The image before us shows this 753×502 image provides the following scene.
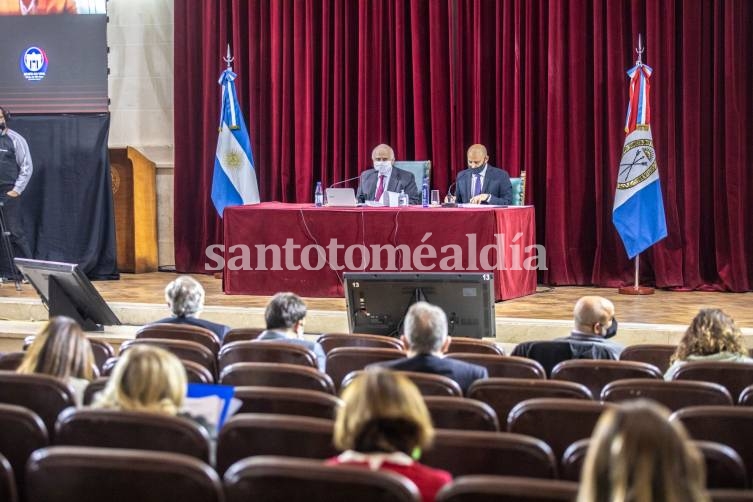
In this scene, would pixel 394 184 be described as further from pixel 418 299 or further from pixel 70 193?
pixel 418 299

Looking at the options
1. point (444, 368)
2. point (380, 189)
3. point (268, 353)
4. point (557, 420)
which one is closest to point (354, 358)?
point (268, 353)

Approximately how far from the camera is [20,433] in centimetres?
280

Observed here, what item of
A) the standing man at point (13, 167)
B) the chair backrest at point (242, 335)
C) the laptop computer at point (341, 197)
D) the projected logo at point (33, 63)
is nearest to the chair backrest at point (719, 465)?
the chair backrest at point (242, 335)

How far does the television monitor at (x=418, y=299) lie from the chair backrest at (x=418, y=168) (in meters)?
3.38

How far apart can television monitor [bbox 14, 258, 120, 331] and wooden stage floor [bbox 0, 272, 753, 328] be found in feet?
4.39

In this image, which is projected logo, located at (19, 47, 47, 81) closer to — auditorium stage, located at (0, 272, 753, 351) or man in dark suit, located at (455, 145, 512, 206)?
auditorium stage, located at (0, 272, 753, 351)

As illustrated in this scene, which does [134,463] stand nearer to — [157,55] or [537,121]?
[537,121]

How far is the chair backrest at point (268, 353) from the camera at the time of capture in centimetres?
417

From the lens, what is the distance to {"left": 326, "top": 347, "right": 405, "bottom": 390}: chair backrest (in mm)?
4125

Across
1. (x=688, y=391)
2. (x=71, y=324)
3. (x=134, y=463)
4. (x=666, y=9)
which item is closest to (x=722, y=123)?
(x=666, y=9)

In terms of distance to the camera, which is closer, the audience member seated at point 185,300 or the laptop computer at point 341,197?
the audience member seated at point 185,300

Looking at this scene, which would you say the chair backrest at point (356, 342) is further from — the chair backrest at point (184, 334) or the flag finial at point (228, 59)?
the flag finial at point (228, 59)

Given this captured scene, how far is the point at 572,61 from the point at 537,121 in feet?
2.11

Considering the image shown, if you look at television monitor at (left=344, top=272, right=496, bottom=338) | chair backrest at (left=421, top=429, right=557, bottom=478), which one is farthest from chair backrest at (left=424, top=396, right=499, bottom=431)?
television monitor at (left=344, top=272, right=496, bottom=338)
